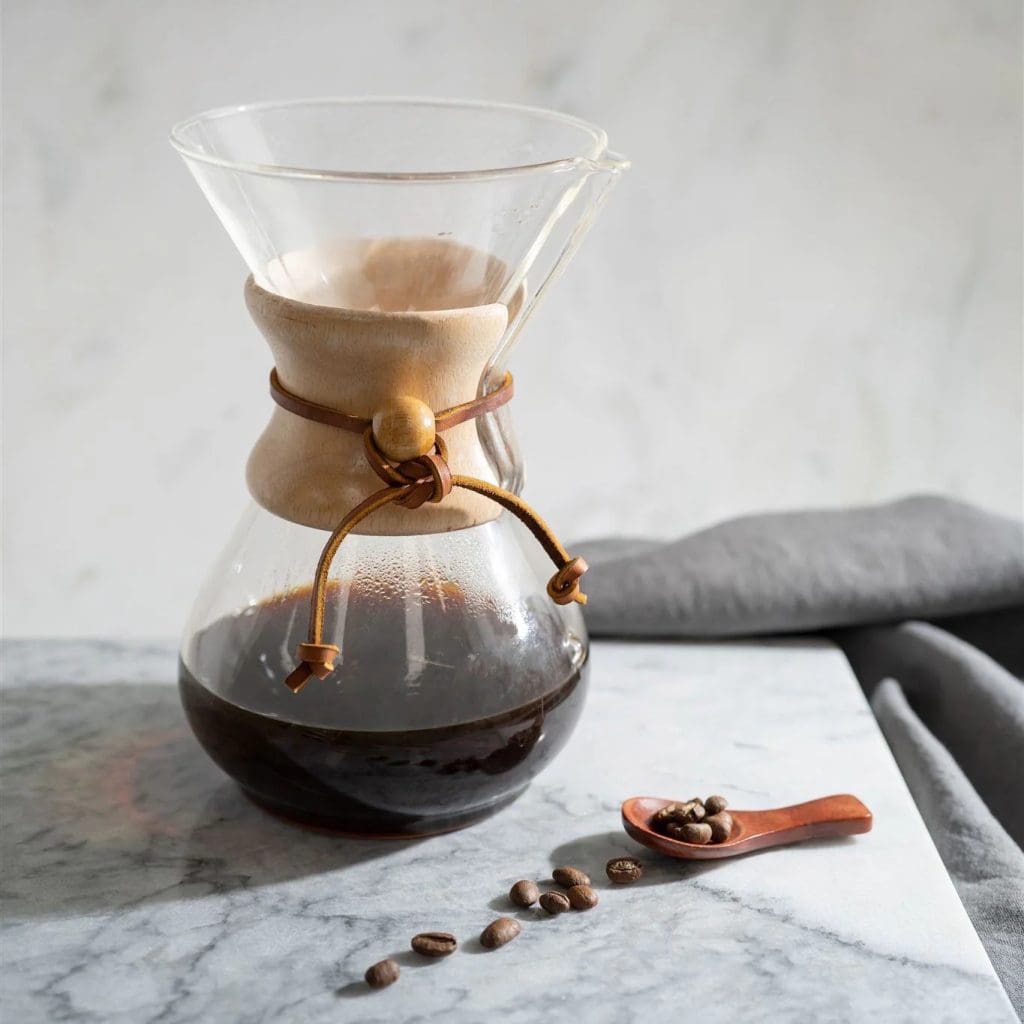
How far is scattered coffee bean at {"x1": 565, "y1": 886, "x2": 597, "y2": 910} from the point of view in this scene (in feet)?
2.18

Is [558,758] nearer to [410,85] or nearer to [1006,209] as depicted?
[410,85]

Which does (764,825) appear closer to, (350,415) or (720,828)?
(720,828)

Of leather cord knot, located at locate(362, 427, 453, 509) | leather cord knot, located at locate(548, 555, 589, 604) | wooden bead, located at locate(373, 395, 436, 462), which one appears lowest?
leather cord knot, located at locate(548, 555, 589, 604)

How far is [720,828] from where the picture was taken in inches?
27.8

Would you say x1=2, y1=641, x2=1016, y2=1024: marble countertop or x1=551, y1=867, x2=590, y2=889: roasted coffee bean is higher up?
x1=551, y1=867, x2=590, y2=889: roasted coffee bean

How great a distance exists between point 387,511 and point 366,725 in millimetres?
100

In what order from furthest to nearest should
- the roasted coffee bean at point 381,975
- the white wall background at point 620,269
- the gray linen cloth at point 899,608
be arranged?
the white wall background at point 620,269 < the gray linen cloth at point 899,608 < the roasted coffee bean at point 381,975

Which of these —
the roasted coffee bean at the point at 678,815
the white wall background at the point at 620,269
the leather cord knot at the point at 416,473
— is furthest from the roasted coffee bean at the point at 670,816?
the white wall background at the point at 620,269

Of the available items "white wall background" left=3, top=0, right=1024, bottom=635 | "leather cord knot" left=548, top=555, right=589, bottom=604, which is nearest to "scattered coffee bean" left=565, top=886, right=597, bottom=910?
"leather cord knot" left=548, top=555, right=589, bottom=604

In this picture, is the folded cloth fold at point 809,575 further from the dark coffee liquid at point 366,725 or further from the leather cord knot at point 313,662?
the leather cord knot at point 313,662

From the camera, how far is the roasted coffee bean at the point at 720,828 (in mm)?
707

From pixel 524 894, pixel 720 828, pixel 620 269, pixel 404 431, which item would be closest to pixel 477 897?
pixel 524 894

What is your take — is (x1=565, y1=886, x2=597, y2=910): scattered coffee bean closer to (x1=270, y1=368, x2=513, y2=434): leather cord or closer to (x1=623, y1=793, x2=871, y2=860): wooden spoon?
(x1=623, y1=793, x2=871, y2=860): wooden spoon

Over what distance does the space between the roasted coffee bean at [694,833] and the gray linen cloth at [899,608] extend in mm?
198
